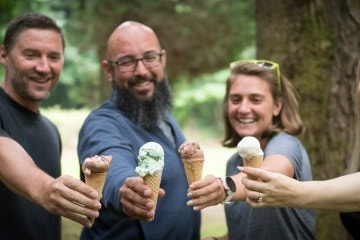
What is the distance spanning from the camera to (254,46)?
15.0 metres

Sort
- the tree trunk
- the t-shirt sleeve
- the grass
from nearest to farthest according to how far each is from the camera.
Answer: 1. the t-shirt sleeve
2. the tree trunk
3. the grass

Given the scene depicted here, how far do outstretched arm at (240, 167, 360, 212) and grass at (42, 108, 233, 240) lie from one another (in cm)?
660

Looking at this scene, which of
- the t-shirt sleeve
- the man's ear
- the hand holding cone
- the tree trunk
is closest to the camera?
the hand holding cone

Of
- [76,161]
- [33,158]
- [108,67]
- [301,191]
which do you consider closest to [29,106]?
[33,158]

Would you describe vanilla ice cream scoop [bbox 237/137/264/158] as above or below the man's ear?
below

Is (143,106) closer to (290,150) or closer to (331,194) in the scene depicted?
(290,150)

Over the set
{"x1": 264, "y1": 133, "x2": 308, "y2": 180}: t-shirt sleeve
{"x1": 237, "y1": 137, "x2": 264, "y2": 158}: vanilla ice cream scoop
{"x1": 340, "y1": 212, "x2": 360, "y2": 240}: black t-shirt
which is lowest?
{"x1": 340, "y1": 212, "x2": 360, "y2": 240}: black t-shirt

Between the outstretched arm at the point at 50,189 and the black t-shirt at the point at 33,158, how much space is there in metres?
0.57

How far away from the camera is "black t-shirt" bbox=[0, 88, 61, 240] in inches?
156

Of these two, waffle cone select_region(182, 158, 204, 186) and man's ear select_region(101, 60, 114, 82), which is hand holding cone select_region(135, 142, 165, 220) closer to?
waffle cone select_region(182, 158, 204, 186)

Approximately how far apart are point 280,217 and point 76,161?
535 inches

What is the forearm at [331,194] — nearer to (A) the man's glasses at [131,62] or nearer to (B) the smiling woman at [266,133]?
(B) the smiling woman at [266,133]

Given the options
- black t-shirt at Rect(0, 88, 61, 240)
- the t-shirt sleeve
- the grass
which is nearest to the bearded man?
black t-shirt at Rect(0, 88, 61, 240)

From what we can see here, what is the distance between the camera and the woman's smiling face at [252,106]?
404 cm
